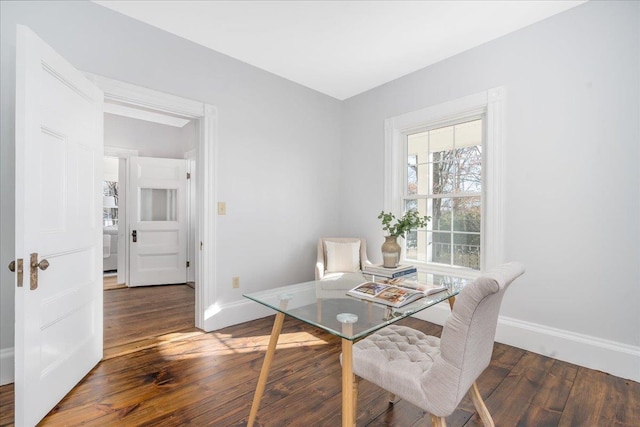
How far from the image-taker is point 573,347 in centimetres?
229

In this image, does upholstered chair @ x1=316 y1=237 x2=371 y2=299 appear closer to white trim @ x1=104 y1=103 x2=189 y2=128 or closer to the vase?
the vase

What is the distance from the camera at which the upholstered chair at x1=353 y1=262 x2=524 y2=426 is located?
111 centimetres

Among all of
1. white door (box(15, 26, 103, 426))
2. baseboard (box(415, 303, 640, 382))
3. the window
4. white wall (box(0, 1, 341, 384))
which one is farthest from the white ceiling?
baseboard (box(415, 303, 640, 382))

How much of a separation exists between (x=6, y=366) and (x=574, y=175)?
4275 millimetres

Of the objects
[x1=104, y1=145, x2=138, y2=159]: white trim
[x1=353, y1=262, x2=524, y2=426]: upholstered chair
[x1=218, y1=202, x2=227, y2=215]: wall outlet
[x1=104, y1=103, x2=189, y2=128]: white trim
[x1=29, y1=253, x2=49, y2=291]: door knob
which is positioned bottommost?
[x1=353, y1=262, x2=524, y2=426]: upholstered chair

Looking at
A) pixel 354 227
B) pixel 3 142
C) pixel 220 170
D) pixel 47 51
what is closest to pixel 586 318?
pixel 354 227

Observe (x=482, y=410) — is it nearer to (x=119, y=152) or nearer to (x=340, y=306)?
(x=340, y=306)

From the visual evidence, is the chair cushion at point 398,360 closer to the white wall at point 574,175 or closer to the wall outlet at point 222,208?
the white wall at point 574,175

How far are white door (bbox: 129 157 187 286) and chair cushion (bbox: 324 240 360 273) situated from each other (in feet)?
9.44

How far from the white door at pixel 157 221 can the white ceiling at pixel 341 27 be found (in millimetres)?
2707

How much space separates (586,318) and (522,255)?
23.7 inches

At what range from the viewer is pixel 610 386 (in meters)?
1.99

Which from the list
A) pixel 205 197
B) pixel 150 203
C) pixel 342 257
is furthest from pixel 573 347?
pixel 150 203

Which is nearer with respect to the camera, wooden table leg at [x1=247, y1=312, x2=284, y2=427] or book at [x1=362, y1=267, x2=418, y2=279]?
wooden table leg at [x1=247, y1=312, x2=284, y2=427]
